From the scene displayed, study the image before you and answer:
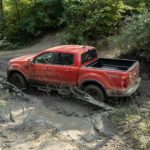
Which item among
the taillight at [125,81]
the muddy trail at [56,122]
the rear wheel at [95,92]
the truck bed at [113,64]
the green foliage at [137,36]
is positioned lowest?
the muddy trail at [56,122]

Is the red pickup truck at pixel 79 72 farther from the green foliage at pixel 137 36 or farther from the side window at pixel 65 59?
the green foliage at pixel 137 36

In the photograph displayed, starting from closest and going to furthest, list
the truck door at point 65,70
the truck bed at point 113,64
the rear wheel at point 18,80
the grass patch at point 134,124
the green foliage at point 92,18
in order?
the grass patch at point 134,124
the truck door at point 65,70
the truck bed at point 113,64
the rear wheel at point 18,80
the green foliage at point 92,18

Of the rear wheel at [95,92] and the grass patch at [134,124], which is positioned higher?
the rear wheel at [95,92]

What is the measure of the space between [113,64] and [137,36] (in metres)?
2.23

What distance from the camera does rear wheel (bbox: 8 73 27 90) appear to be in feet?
40.1

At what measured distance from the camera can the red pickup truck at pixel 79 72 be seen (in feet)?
33.6

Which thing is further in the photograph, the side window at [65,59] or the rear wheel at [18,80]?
the rear wheel at [18,80]

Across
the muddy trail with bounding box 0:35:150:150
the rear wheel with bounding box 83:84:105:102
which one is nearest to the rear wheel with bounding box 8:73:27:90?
the muddy trail with bounding box 0:35:150:150

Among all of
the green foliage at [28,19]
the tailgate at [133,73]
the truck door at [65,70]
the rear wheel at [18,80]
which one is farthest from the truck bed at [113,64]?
the green foliage at [28,19]

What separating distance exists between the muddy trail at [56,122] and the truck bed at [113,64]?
1099 mm

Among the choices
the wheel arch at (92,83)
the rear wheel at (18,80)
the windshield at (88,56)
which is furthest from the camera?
the rear wheel at (18,80)

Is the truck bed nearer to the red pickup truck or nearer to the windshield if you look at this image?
the red pickup truck

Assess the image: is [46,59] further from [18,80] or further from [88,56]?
[18,80]

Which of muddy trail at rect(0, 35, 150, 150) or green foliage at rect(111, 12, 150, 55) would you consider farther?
green foliage at rect(111, 12, 150, 55)
